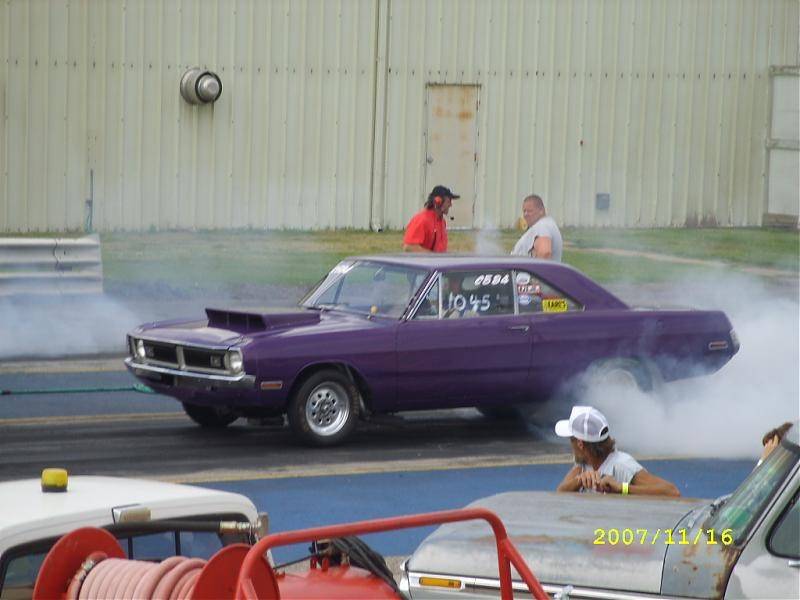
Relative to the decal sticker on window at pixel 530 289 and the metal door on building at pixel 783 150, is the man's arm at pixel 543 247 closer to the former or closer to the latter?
the decal sticker on window at pixel 530 289

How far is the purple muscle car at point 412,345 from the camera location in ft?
36.6

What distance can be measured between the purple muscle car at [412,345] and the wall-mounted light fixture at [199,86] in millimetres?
11377

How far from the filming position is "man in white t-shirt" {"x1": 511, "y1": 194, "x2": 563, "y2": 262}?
46.3 ft

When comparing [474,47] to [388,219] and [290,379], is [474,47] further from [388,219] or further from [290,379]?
[290,379]

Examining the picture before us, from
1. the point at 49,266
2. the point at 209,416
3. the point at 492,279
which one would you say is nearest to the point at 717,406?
the point at 492,279

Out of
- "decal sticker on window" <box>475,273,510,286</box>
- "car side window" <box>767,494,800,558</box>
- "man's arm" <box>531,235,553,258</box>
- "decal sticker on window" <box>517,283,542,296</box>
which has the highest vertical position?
"man's arm" <box>531,235,553,258</box>

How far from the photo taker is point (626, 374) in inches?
492

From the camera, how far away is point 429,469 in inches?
431

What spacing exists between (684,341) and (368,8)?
13.2 meters

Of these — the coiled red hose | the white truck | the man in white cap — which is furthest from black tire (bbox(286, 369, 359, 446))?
the coiled red hose

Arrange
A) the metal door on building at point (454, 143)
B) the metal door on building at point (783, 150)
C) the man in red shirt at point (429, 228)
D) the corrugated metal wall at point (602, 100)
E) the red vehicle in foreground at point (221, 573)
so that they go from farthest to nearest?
the metal door on building at point (783, 150) → the metal door on building at point (454, 143) → the corrugated metal wall at point (602, 100) → the man in red shirt at point (429, 228) → the red vehicle in foreground at point (221, 573)

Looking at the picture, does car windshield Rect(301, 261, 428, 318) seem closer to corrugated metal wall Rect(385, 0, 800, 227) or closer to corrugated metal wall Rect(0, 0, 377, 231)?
corrugated metal wall Rect(0, 0, 377, 231)

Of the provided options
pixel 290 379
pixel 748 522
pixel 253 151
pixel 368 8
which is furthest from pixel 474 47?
pixel 748 522
